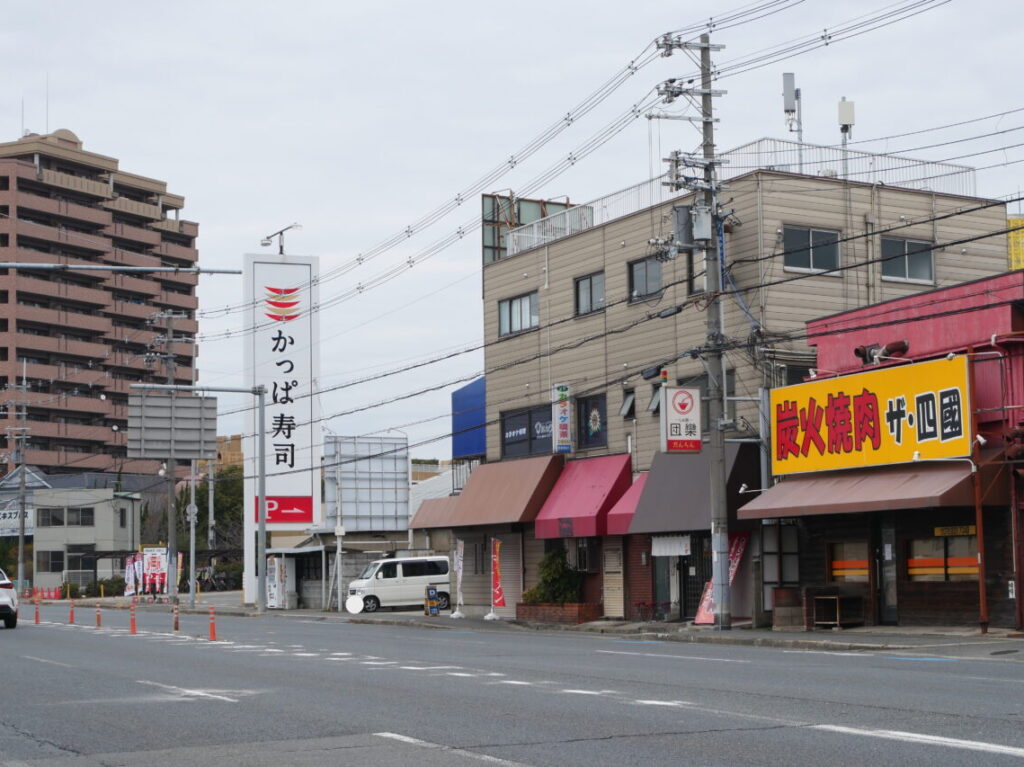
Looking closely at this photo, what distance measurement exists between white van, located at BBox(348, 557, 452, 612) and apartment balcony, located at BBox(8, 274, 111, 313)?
246 ft

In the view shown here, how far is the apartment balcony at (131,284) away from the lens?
12469 cm

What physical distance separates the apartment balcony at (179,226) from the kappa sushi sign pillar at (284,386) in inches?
2842

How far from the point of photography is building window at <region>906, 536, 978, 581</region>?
26.2 m

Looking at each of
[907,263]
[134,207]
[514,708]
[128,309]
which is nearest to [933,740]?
[514,708]

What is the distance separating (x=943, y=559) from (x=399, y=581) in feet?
86.8

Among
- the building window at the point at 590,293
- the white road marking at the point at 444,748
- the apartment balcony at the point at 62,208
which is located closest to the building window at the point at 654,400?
the building window at the point at 590,293

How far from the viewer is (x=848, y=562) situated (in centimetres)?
2950

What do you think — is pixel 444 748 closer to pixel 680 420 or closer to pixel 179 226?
pixel 680 420

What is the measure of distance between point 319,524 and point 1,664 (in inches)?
1535

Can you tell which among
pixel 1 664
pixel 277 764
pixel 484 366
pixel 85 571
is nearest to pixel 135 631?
pixel 1 664

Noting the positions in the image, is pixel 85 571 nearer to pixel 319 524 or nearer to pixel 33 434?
pixel 33 434

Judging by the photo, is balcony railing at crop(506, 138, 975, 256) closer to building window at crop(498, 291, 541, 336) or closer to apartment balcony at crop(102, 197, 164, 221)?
building window at crop(498, 291, 541, 336)

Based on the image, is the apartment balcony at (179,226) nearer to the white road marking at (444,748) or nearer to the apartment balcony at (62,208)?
the apartment balcony at (62,208)


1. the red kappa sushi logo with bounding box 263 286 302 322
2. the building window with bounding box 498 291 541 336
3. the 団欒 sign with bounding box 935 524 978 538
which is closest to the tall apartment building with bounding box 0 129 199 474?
the red kappa sushi logo with bounding box 263 286 302 322
